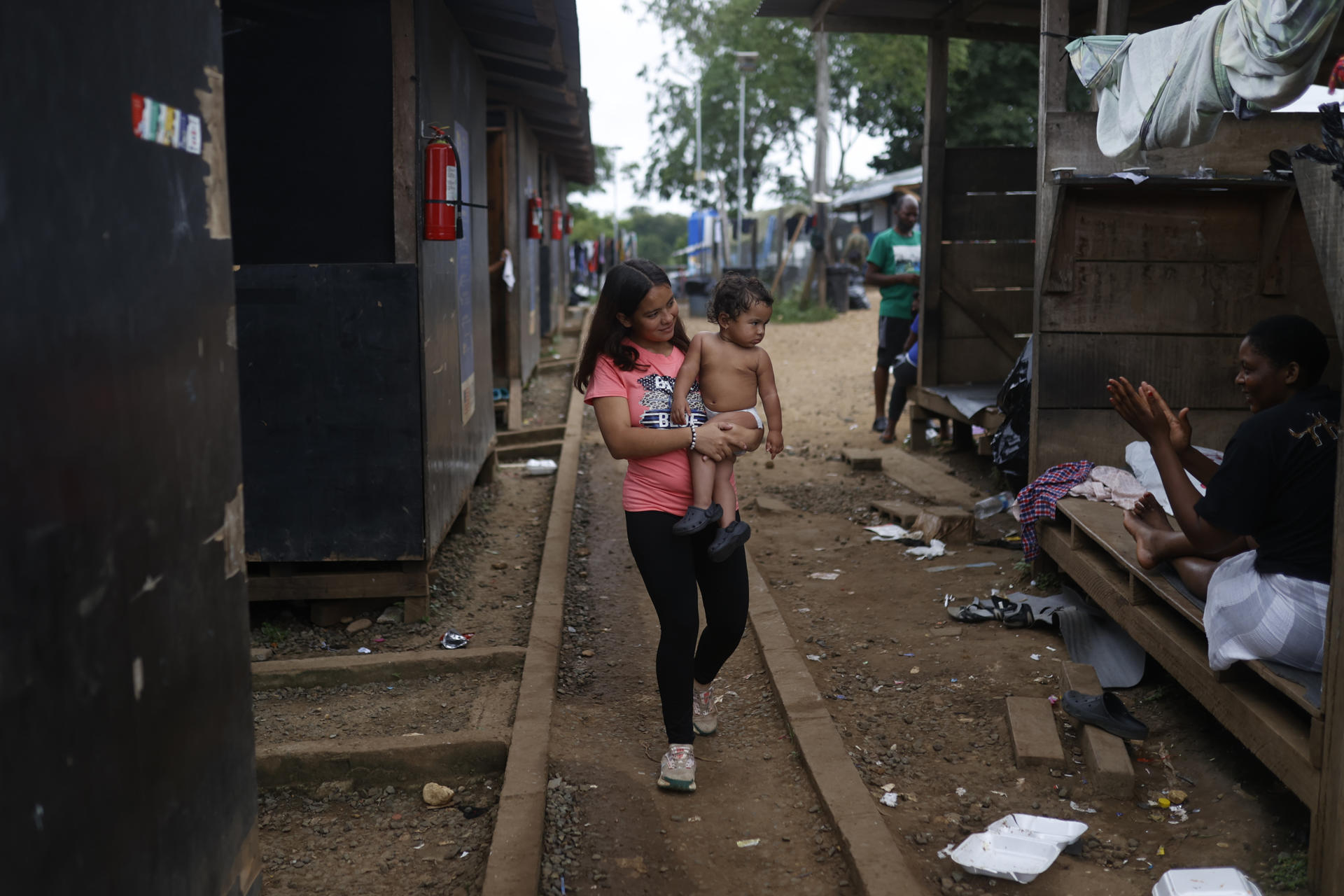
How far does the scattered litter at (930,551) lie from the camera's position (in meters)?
6.88

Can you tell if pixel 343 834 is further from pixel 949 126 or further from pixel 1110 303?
pixel 949 126

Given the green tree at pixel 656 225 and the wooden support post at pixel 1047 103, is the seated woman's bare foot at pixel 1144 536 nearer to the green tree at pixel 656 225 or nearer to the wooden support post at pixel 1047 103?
the wooden support post at pixel 1047 103

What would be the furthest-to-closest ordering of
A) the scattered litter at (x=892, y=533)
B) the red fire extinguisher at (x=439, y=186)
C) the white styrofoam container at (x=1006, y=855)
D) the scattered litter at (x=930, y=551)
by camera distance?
the scattered litter at (x=892, y=533) → the scattered litter at (x=930, y=551) → the red fire extinguisher at (x=439, y=186) → the white styrofoam container at (x=1006, y=855)

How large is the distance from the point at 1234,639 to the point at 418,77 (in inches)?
165

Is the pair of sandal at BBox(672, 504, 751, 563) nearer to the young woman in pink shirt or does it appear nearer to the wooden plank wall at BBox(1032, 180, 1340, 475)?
the young woman in pink shirt

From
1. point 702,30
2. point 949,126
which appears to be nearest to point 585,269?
point 702,30

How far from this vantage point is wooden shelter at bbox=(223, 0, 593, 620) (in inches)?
209

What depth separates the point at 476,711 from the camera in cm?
456

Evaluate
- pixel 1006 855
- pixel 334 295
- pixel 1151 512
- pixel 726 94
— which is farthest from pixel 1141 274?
pixel 726 94

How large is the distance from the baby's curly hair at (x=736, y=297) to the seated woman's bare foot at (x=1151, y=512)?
1.85 meters

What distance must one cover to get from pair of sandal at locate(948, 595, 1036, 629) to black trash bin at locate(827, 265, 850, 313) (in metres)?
19.4

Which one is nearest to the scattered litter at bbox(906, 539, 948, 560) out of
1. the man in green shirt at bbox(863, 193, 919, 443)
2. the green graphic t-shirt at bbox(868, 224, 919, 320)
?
the man in green shirt at bbox(863, 193, 919, 443)

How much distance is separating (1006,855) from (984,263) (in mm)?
7173

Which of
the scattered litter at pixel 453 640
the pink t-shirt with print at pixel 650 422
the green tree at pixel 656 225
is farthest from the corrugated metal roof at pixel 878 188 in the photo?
the green tree at pixel 656 225
